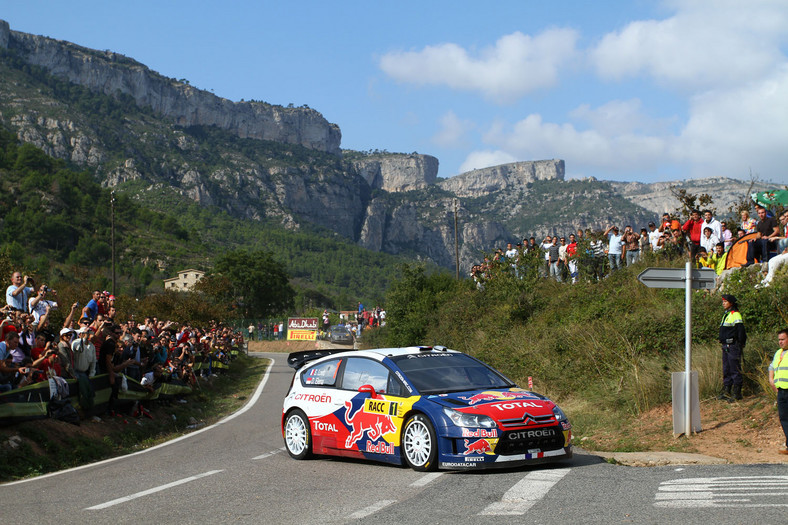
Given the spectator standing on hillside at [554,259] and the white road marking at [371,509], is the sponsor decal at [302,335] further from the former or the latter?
the white road marking at [371,509]

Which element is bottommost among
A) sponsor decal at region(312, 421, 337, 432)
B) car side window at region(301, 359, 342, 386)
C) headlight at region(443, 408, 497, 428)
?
sponsor decal at region(312, 421, 337, 432)

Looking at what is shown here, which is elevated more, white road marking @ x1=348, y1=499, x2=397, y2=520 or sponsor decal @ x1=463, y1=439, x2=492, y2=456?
sponsor decal @ x1=463, y1=439, x2=492, y2=456

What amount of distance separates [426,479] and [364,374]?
7.37 ft

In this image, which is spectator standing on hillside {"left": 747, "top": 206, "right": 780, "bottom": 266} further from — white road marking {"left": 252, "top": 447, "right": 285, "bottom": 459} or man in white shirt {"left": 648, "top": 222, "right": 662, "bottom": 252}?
white road marking {"left": 252, "top": 447, "right": 285, "bottom": 459}

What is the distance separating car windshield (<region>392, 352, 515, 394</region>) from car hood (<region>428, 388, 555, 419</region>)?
0.26m

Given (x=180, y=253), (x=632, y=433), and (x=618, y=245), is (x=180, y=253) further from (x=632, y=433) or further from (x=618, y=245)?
(x=632, y=433)

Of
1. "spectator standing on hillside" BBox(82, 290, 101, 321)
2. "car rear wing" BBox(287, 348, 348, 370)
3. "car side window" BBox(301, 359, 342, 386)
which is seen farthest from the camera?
"spectator standing on hillside" BBox(82, 290, 101, 321)

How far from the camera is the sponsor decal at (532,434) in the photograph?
8977mm

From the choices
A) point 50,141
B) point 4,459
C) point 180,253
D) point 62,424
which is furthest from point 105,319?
point 50,141

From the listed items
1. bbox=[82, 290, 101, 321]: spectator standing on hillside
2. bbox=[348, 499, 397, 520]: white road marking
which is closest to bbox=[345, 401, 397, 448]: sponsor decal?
bbox=[348, 499, 397, 520]: white road marking

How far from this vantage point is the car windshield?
32.9 feet

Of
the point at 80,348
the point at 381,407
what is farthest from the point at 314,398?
the point at 80,348

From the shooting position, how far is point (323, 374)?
11.4 m

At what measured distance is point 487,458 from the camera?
8.88 m
